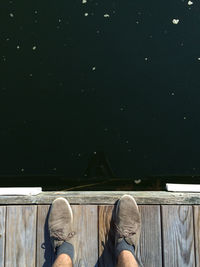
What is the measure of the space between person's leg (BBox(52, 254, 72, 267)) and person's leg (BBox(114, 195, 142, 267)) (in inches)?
7.6

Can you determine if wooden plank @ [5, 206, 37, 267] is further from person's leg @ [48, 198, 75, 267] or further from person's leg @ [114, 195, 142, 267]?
person's leg @ [114, 195, 142, 267]

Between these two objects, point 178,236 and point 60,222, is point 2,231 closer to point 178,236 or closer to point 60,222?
point 60,222

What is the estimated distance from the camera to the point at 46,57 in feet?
4.93

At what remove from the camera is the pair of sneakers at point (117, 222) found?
1.08 meters

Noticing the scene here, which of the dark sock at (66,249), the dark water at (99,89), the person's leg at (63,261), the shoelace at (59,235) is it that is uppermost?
the dark water at (99,89)

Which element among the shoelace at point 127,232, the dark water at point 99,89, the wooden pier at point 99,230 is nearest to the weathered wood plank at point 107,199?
the wooden pier at point 99,230

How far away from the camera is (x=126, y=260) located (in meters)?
1.01

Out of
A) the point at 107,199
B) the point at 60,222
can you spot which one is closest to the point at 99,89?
the point at 107,199

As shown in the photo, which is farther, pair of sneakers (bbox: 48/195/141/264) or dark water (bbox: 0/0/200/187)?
dark water (bbox: 0/0/200/187)

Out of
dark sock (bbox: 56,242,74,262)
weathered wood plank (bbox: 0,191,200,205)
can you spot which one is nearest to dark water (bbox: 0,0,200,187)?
weathered wood plank (bbox: 0,191,200,205)

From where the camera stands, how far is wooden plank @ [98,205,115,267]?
108 cm

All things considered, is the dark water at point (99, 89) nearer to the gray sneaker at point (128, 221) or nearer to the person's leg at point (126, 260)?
the gray sneaker at point (128, 221)

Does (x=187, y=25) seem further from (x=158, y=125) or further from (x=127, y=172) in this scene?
(x=127, y=172)

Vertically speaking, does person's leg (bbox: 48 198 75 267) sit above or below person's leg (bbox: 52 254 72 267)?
above
